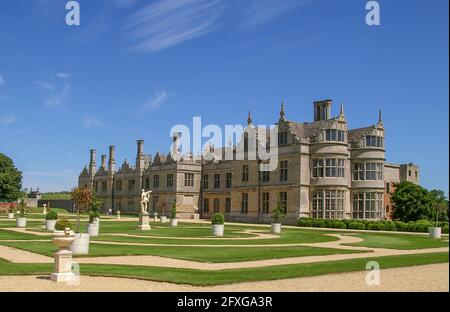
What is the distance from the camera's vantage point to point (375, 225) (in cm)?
4666

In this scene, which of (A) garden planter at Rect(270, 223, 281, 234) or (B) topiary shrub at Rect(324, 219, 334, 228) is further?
(B) topiary shrub at Rect(324, 219, 334, 228)

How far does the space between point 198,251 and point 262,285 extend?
9180 mm

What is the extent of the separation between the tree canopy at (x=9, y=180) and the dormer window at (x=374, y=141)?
55970mm

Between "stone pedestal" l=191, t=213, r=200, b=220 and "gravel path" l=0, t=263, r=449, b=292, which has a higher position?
"stone pedestal" l=191, t=213, r=200, b=220

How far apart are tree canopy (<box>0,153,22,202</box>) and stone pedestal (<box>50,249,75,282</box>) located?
75074mm

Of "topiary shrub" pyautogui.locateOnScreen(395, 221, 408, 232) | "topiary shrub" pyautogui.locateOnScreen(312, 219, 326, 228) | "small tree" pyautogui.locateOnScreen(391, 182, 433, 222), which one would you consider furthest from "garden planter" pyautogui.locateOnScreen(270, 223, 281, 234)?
"small tree" pyautogui.locateOnScreen(391, 182, 433, 222)

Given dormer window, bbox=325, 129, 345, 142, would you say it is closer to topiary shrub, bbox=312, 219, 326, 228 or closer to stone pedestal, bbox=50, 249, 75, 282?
topiary shrub, bbox=312, 219, 326, 228

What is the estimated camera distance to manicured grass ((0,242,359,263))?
66.0 ft

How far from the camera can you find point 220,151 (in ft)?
257

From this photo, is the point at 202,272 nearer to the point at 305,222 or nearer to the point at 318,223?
the point at 318,223

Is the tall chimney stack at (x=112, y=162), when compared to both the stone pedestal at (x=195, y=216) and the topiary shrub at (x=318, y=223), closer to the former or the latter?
the stone pedestal at (x=195, y=216)

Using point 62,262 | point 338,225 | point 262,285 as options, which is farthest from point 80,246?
point 338,225

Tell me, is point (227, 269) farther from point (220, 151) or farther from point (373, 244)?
point (220, 151)
